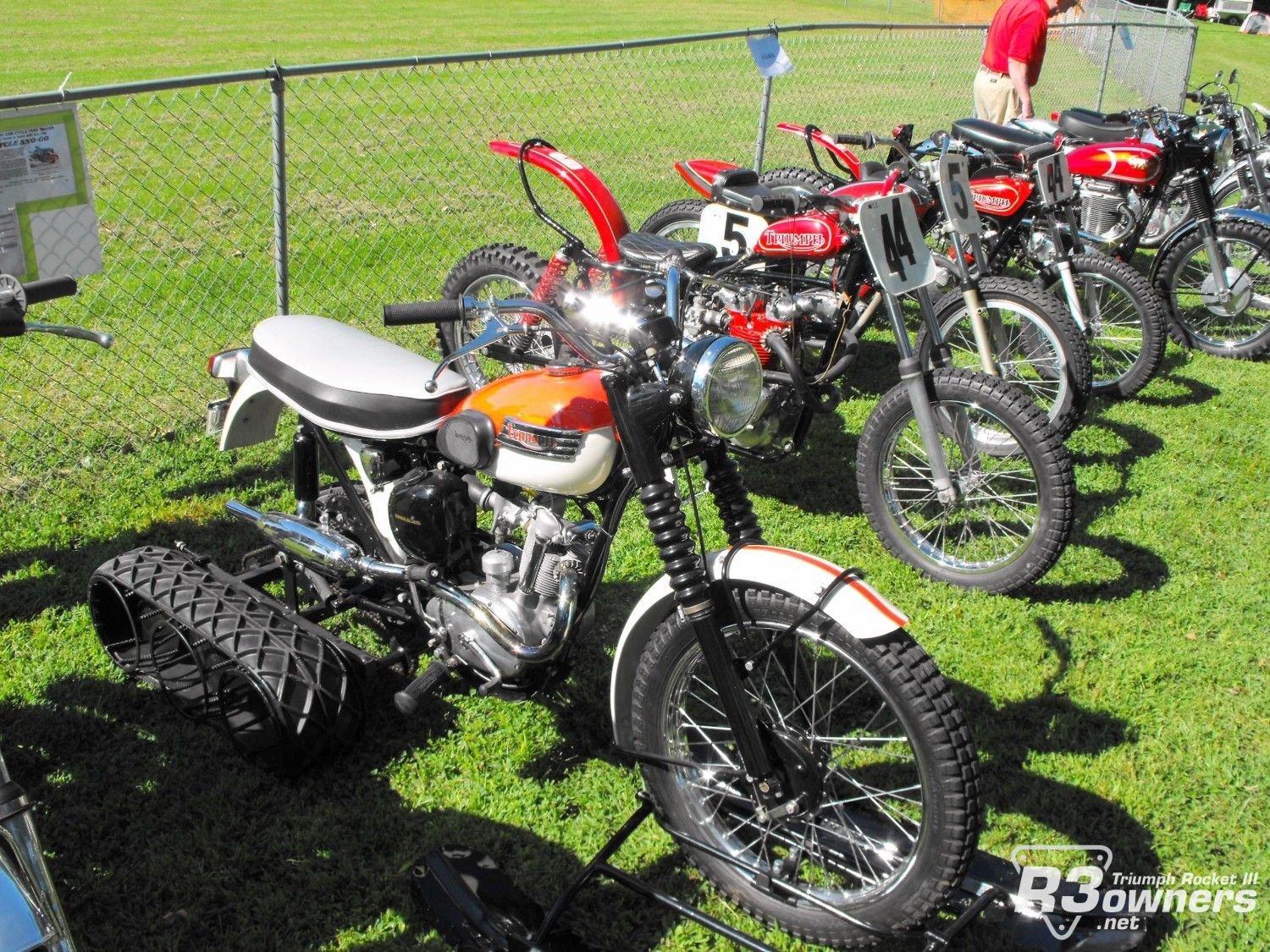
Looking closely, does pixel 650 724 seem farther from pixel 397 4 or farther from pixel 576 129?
pixel 397 4

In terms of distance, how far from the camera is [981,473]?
4168 mm

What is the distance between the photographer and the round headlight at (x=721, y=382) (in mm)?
2418

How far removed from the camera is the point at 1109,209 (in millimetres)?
7180

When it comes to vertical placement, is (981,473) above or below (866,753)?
above

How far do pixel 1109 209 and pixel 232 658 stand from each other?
636 centimetres

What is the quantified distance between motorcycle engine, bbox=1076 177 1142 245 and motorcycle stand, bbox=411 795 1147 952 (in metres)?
5.57

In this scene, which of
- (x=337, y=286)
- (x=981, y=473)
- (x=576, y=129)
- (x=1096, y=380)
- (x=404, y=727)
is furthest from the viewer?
(x=576, y=129)

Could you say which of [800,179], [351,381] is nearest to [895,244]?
[351,381]

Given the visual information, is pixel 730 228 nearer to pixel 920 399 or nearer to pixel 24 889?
pixel 920 399

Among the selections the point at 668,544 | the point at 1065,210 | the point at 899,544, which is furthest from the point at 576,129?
the point at 668,544

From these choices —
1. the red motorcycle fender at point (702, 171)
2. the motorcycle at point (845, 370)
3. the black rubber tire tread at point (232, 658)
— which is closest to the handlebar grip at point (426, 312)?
the motorcycle at point (845, 370)

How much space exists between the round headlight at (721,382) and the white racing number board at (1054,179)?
3.66 metres

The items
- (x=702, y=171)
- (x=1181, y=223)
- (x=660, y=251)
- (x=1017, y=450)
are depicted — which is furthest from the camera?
(x=1181, y=223)

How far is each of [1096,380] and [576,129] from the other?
6.94m
